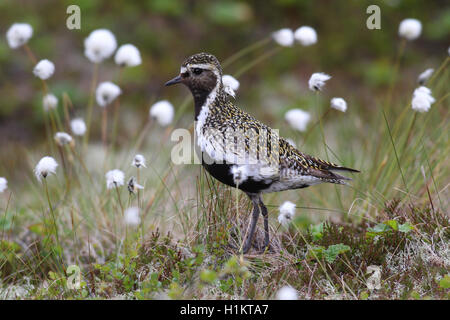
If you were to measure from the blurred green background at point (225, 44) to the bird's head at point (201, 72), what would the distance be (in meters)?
6.56

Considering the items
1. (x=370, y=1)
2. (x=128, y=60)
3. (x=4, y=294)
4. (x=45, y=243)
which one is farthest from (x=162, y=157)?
(x=370, y=1)

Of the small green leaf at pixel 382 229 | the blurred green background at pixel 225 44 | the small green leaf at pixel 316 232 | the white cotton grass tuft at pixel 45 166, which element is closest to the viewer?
the white cotton grass tuft at pixel 45 166

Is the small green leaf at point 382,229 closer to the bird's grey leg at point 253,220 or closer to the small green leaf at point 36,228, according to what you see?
the bird's grey leg at point 253,220

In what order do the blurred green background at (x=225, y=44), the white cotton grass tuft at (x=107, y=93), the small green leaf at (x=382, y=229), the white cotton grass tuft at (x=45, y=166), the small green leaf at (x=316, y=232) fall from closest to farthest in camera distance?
the white cotton grass tuft at (x=45, y=166) < the small green leaf at (x=382, y=229) < the small green leaf at (x=316, y=232) < the white cotton grass tuft at (x=107, y=93) < the blurred green background at (x=225, y=44)

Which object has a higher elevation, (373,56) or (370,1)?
(370,1)

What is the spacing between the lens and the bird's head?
3986 mm

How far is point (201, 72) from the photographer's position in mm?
4012

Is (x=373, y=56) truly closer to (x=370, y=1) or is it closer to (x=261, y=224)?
(x=370, y=1)

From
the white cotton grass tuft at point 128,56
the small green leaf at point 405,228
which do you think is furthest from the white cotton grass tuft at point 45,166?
the small green leaf at point 405,228

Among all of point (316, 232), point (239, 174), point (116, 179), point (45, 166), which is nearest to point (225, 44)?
point (316, 232)

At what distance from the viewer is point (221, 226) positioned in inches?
166

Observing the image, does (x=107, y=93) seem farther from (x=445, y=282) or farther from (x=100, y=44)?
(x=445, y=282)

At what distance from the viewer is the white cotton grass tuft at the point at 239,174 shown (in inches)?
143
